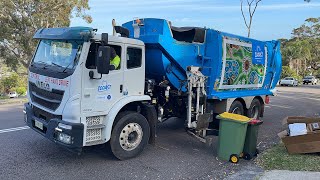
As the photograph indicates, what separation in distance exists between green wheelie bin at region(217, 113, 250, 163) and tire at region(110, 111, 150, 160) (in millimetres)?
1488

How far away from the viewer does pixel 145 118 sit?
6699 millimetres

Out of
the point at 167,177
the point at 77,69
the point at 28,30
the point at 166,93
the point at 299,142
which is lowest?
the point at 167,177

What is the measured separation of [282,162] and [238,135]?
93 centimetres

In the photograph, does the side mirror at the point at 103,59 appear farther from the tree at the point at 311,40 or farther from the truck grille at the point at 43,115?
the tree at the point at 311,40

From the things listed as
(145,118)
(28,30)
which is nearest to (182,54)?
(145,118)

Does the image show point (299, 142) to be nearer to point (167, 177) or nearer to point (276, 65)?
point (167, 177)

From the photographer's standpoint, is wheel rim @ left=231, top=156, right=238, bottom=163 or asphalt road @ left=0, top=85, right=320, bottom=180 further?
wheel rim @ left=231, top=156, right=238, bottom=163

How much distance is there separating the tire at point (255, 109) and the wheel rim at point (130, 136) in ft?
15.2

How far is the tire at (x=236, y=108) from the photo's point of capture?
357 inches

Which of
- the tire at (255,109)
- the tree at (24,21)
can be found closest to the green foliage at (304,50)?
the tree at (24,21)

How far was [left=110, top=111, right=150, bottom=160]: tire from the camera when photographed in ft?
20.2

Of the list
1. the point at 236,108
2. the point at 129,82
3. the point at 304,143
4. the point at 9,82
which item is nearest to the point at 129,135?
the point at 129,82

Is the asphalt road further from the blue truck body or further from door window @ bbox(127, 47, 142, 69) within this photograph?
door window @ bbox(127, 47, 142, 69)

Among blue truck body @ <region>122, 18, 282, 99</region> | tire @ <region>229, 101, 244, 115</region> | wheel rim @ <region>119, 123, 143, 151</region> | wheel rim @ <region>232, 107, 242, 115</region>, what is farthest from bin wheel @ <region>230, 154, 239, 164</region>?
wheel rim @ <region>232, 107, 242, 115</region>
